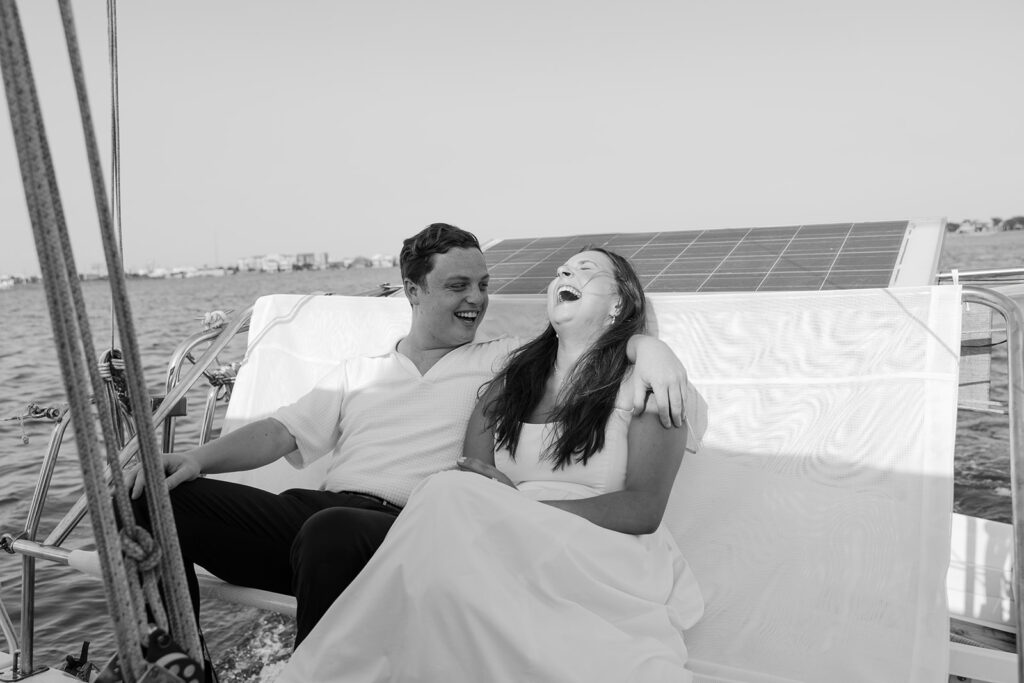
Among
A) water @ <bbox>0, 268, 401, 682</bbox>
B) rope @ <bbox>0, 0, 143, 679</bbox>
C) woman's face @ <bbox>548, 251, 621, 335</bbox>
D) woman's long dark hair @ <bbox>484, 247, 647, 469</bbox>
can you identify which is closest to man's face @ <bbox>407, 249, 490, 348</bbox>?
woman's long dark hair @ <bbox>484, 247, 647, 469</bbox>

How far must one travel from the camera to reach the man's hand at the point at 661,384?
2238mm

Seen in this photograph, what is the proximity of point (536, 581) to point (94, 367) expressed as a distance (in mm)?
1095

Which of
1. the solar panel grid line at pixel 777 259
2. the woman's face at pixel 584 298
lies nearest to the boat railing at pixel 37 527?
the woman's face at pixel 584 298

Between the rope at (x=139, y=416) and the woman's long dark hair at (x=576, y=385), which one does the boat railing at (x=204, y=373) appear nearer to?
the woman's long dark hair at (x=576, y=385)

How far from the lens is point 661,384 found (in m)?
2.25

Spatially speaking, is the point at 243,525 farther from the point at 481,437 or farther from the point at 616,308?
the point at 616,308

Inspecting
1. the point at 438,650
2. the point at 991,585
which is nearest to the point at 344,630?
the point at 438,650

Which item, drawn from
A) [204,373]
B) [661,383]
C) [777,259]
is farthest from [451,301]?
[777,259]

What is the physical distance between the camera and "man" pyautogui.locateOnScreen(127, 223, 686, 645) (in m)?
2.01

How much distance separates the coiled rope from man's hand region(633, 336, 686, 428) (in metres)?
1.41

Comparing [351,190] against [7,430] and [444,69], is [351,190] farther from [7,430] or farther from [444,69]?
[7,430]

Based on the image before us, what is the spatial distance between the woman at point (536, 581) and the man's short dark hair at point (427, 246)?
0.90m

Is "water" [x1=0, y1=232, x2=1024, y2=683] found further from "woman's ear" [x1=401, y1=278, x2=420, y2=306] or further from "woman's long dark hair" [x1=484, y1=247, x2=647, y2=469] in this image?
"woman's long dark hair" [x1=484, y1=247, x2=647, y2=469]

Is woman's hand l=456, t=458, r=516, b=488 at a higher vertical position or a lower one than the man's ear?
lower
